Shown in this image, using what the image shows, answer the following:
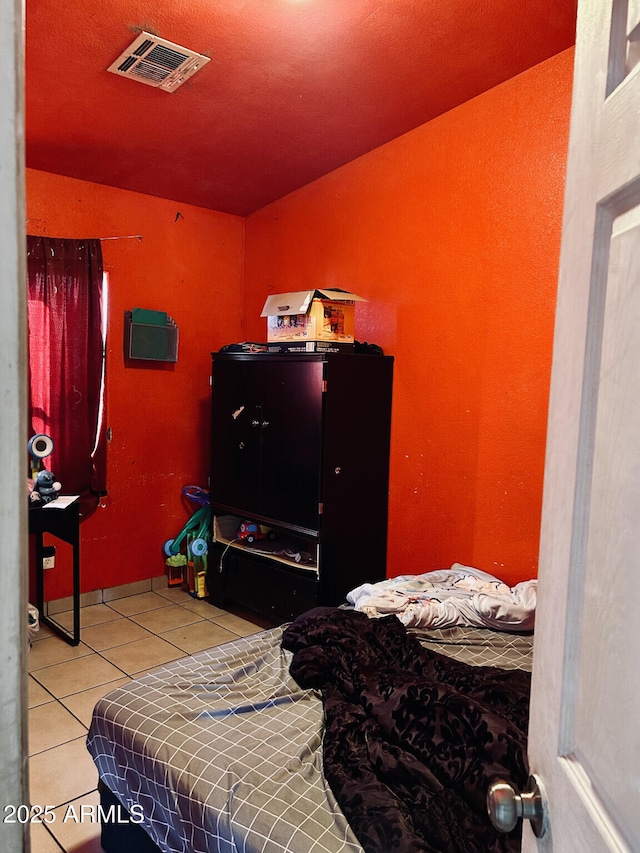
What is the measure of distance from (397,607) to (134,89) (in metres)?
2.51

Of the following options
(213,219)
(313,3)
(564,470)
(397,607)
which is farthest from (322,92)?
(564,470)

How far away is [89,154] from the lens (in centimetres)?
327

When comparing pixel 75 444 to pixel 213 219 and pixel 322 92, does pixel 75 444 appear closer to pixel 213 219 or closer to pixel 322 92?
pixel 213 219

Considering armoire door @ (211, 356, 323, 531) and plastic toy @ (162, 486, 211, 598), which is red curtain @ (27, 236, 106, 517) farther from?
armoire door @ (211, 356, 323, 531)

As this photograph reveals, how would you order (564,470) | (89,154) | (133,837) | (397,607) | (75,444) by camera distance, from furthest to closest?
(75,444)
(89,154)
(397,607)
(133,837)
(564,470)

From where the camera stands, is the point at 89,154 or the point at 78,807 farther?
the point at 89,154

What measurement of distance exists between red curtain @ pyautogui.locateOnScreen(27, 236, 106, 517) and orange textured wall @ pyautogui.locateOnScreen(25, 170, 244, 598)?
11 centimetres

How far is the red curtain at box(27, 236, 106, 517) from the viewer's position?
3.45 m

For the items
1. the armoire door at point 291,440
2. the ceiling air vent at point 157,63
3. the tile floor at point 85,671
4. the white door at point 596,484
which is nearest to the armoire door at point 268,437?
the armoire door at point 291,440

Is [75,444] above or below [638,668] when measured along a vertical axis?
below

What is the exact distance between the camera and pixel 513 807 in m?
0.69

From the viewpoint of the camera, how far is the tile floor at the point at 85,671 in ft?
6.42

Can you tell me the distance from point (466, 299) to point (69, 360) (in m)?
2.40

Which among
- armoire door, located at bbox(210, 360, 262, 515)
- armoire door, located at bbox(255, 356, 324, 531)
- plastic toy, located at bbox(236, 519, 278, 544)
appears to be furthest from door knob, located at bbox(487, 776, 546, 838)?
plastic toy, located at bbox(236, 519, 278, 544)
